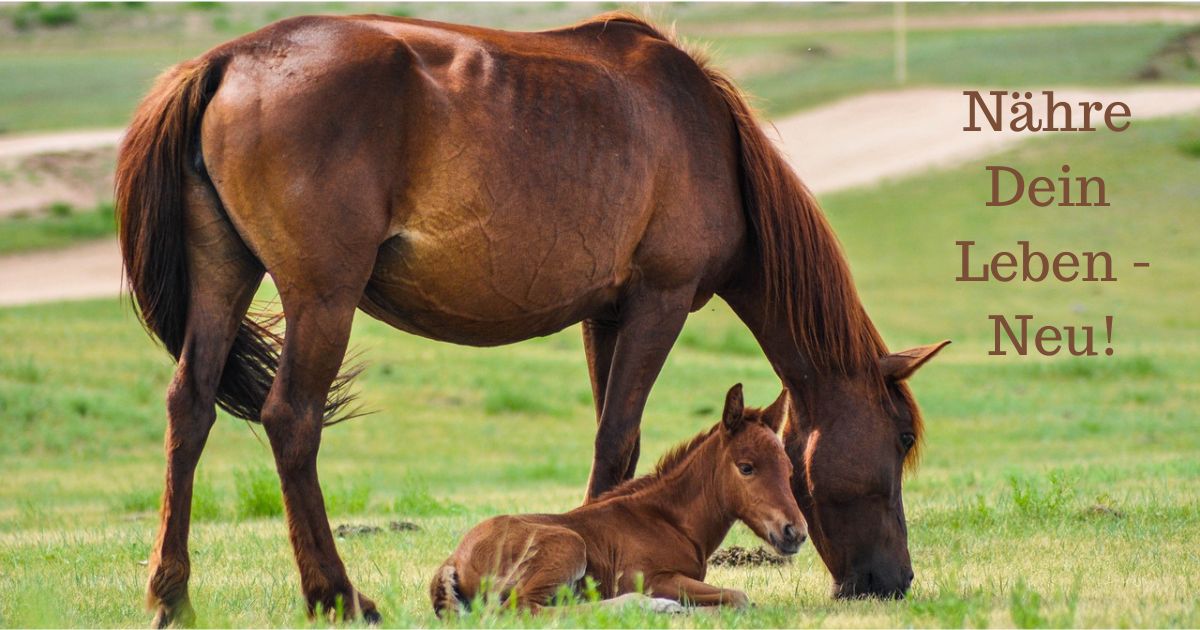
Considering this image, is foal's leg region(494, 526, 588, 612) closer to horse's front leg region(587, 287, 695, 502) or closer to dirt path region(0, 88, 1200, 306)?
horse's front leg region(587, 287, 695, 502)

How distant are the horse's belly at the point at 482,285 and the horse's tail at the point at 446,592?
3.43ft

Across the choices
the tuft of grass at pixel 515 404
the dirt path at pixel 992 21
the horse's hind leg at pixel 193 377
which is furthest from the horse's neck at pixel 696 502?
the dirt path at pixel 992 21

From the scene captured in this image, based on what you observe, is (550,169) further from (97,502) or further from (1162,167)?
(1162,167)

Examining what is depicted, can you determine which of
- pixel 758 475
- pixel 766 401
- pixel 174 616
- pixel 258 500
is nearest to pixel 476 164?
pixel 758 475

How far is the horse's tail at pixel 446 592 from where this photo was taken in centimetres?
591

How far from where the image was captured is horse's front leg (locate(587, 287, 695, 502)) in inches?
259

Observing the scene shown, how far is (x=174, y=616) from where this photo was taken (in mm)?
5836

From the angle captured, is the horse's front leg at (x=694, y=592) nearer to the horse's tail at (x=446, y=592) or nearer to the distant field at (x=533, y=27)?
the horse's tail at (x=446, y=592)

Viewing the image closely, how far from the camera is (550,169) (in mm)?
6148

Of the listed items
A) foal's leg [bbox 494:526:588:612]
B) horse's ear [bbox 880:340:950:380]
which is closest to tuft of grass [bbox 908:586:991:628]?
horse's ear [bbox 880:340:950:380]

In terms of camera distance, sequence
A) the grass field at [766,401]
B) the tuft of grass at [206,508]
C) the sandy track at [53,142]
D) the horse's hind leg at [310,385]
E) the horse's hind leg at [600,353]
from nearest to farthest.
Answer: the horse's hind leg at [310,385], the grass field at [766,401], the horse's hind leg at [600,353], the tuft of grass at [206,508], the sandy track at [53,142]

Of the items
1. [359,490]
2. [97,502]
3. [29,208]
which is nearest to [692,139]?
[359,490]

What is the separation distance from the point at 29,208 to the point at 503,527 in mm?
27692

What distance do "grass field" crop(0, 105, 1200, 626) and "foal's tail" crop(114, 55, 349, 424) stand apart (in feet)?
4.24
